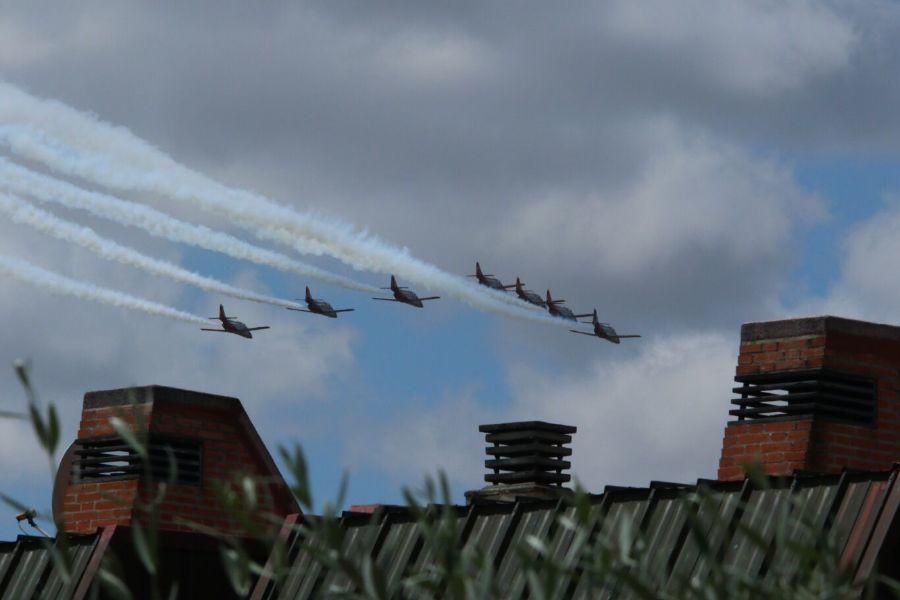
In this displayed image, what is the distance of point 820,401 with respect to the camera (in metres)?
26.8

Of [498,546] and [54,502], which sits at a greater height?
[498,546]

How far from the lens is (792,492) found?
19.2 meters

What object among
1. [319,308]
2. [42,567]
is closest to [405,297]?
[319,308]

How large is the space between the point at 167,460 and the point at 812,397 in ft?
44.0

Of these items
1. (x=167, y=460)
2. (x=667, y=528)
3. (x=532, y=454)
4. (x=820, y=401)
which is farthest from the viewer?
(x=167, y=460)

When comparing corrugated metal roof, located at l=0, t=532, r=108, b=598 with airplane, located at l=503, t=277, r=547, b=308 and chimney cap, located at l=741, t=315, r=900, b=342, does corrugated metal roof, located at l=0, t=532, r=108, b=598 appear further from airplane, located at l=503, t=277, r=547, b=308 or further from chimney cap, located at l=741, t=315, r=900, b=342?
airplane, located at l=503, t=277, r=547, b=308

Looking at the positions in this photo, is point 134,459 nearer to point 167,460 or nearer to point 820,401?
point 167,460

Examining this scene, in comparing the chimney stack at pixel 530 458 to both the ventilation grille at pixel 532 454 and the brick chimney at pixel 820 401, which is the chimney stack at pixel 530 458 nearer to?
the ventilation grille at pixel 532 454

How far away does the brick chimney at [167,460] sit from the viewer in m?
32.3

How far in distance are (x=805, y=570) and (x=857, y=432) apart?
15.7m

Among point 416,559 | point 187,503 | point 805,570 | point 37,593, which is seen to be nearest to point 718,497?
point 416,559

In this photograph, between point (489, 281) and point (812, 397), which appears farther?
point (489, 281)

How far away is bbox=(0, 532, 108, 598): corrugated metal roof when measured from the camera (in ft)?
79.7

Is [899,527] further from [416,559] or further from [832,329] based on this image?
[832,329]
